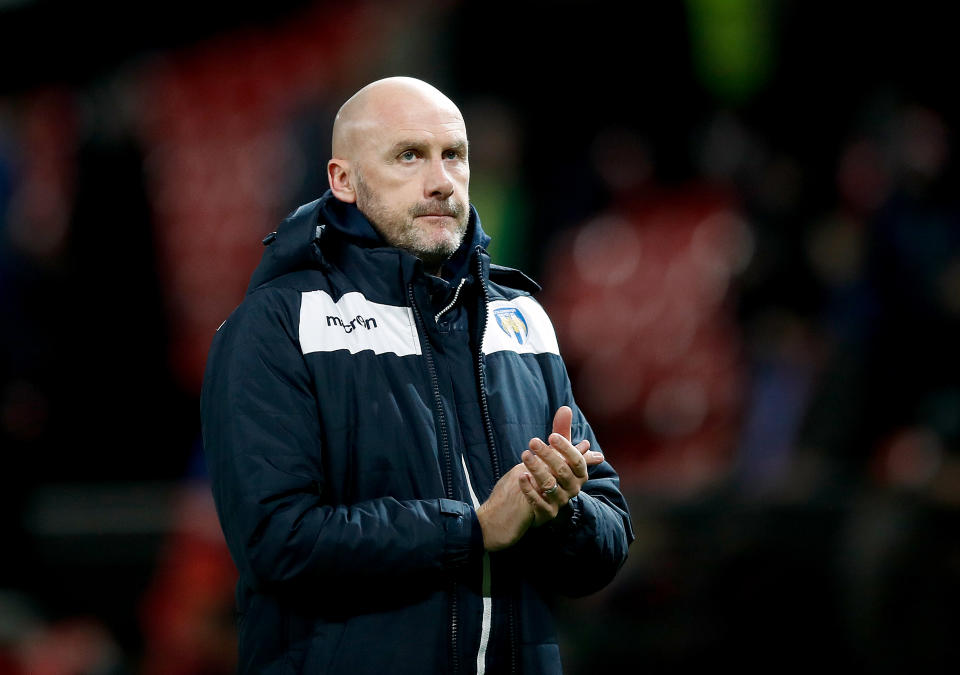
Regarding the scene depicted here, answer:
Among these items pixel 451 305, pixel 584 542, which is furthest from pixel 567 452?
pixel 451 305

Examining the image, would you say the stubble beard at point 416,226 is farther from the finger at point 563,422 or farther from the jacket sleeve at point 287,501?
the finger at point 563,422

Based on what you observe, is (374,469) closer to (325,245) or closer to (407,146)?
(325,245)

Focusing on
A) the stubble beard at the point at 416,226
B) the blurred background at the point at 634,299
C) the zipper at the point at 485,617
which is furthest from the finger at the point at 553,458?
the blurred background at the point at 634,299

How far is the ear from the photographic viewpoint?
9.04 feet

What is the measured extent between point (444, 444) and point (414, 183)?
535 millimetres

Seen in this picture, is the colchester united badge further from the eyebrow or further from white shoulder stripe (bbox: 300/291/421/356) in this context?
the eyebrow

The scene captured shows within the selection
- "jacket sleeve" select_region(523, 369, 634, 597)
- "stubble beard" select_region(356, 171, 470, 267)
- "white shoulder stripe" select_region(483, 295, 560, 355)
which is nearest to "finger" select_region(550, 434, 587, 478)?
"jacket sleeve" select_region(523, 369, 634, 597)

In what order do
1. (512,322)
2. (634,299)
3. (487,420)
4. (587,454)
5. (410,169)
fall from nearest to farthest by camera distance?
(587,454) < (487,420) < (410,169) < (512,322) < (634,299)

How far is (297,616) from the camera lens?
2.46 meters

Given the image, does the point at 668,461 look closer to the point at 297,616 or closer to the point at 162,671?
the point at 162,671

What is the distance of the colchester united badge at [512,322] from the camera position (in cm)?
277

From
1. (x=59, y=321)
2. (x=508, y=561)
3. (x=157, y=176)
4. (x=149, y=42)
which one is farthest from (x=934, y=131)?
(x=149, y=42)

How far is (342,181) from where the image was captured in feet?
9.11

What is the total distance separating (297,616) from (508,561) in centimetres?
41
